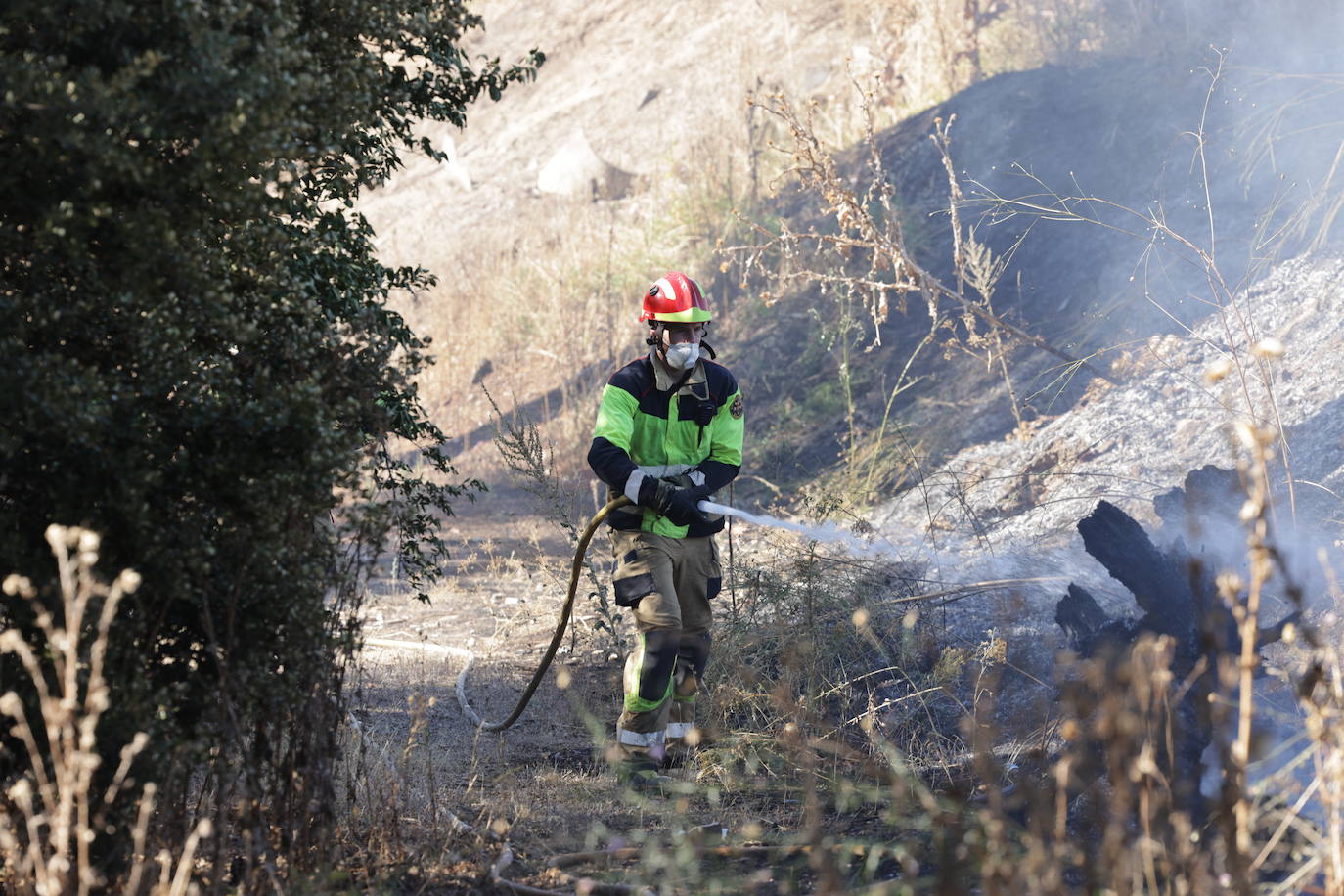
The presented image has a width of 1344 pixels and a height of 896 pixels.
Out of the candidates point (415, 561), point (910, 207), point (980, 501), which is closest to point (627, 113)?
point (910, 207)

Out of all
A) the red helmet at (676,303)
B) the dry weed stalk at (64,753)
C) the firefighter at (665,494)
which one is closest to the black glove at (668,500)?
the firefighter at (665,494)

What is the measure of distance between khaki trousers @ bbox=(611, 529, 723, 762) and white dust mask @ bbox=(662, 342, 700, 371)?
0.79 meters

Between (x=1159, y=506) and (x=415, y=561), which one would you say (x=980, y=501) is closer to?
(x=1159, y=506)

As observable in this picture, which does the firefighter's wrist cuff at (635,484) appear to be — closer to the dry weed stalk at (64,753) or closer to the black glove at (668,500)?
the black glove at (668,500)

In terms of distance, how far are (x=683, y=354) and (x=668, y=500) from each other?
65 cm

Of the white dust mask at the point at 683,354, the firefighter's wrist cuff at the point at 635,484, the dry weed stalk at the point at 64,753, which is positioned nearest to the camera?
the dry weed stalk at the point at 64,753

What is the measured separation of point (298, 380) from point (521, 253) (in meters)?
13.9

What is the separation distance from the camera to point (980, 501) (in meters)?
8.34

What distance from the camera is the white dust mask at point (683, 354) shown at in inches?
204

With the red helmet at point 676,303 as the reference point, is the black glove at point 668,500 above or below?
below

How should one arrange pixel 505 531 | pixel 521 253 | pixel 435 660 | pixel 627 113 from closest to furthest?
1. pixel 435 660
2. pixel 505 531
3. pixel 521 253
4. pixel 627 113

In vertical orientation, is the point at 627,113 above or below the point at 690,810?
above

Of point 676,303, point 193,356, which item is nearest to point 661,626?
point 676,303

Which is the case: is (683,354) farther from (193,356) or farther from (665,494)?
(193,356)
